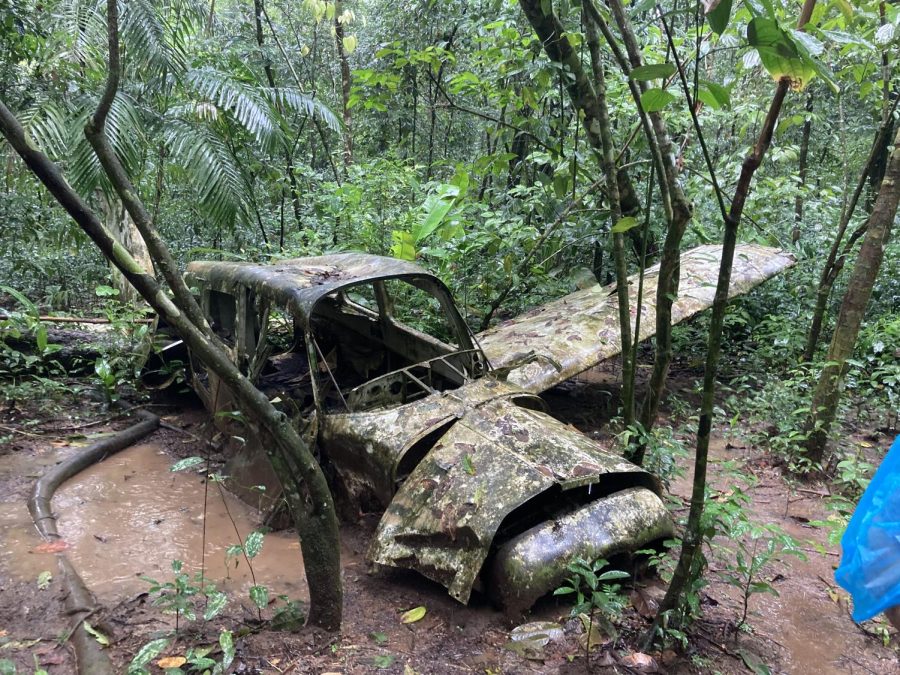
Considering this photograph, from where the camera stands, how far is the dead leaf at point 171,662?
2.62 m

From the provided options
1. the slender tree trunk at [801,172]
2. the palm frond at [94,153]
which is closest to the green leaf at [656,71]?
the palm frond at [94,153]

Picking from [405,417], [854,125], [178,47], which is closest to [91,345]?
[178,47]

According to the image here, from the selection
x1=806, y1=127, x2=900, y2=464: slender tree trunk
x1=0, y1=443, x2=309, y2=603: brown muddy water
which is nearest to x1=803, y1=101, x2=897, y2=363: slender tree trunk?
x1=806, y1=127, x2=900, y2=464: slender tree trunk

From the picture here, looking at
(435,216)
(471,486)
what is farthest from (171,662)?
(435,216)

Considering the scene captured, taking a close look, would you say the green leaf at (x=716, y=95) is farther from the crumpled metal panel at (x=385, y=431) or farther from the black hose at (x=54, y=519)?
the black hose at (x=54, y=519)

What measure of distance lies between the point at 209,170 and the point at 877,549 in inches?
296

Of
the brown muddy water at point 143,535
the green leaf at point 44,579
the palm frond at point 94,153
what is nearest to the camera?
the green leaf at point 44,579

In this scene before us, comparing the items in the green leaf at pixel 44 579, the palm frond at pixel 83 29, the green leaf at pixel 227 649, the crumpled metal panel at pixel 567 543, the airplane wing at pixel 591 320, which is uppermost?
the palm frond at pixel 83 29

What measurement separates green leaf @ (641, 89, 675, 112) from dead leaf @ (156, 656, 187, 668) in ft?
9.56

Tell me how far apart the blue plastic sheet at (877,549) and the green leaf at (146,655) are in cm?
249

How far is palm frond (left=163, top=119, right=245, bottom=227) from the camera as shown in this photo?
725 centimetres

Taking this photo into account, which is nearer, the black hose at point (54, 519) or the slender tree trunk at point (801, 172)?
the black hose at point (54, 519)

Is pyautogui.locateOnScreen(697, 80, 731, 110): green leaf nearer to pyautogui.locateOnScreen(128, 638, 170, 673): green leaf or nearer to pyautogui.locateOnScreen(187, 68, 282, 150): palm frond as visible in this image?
pyautogui.locateOnScreen(128, 638, 170, 673): green leaf

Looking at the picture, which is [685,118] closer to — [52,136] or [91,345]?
[52,136]
